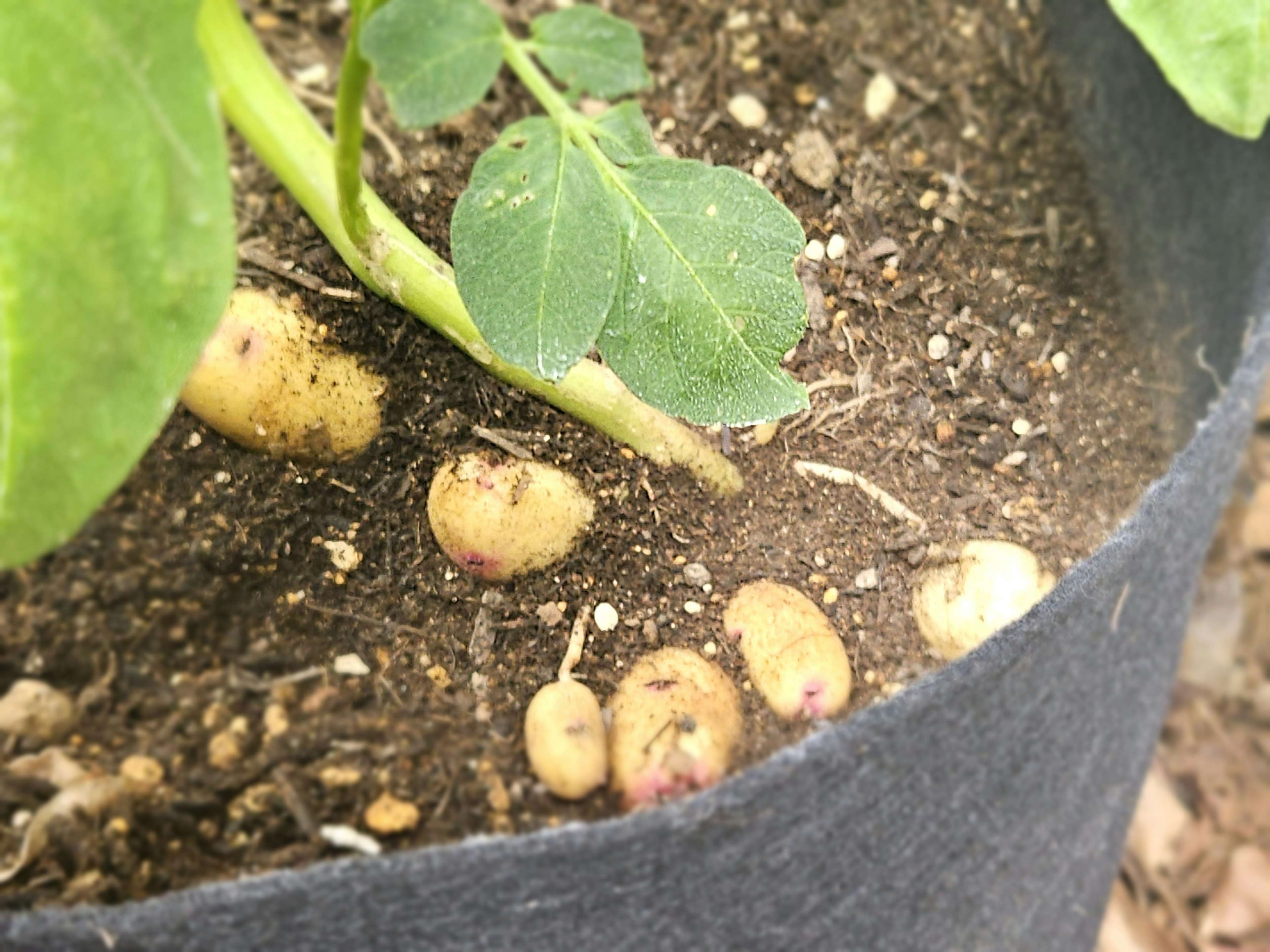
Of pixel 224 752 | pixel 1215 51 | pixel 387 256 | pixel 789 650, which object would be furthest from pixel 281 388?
pixel 1215 51

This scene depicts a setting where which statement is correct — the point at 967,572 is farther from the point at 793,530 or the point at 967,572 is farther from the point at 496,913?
the point at 496,913

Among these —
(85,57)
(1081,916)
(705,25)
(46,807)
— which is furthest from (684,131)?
(1081,916)

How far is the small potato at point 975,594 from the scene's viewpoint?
0.60m

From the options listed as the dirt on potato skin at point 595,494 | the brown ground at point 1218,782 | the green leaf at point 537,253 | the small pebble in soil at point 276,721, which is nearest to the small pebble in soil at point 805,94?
the dirt on potato skin at point 595,494

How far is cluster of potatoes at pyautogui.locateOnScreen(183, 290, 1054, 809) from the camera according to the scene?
0.54m

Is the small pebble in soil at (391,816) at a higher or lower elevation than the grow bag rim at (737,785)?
lower

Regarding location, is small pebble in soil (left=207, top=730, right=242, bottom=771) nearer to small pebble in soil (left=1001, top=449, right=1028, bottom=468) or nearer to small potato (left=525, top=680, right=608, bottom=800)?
small potato (left=525, top=680, right=608, bottom=800)

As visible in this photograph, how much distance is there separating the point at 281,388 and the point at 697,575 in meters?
0.27

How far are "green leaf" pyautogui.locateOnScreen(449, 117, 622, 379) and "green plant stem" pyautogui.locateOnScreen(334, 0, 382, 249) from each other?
0.20ft

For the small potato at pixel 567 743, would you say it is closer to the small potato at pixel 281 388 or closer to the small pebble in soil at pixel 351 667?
the small pebble in soil at pixel 351 667

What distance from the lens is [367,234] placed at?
624 millimetres

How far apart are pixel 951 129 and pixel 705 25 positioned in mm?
203

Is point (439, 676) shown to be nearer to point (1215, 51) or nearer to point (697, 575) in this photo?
point (697, 575)

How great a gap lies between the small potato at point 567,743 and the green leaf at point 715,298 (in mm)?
164
